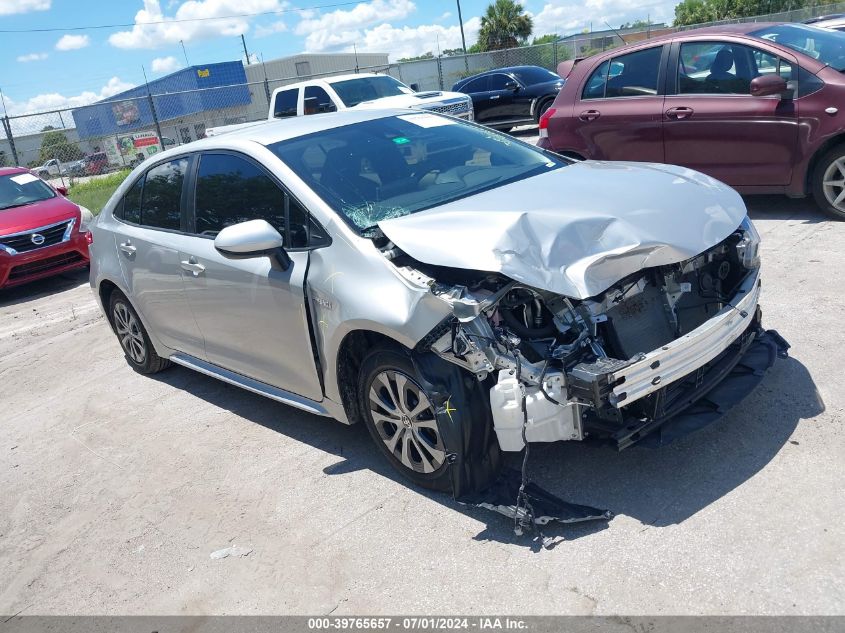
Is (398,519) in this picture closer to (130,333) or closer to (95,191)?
(130,333)

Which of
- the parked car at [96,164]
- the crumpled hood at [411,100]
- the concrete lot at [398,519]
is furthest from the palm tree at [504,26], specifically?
the concrete lot at [398,519]

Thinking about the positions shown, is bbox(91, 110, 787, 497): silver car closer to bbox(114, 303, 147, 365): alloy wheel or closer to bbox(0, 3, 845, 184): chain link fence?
bbox(114, 303, 147, 365): alloy wheel

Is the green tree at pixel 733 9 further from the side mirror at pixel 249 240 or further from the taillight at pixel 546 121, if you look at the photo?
the side mirror at pixel 249 240

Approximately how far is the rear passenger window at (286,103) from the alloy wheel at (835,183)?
437 inches

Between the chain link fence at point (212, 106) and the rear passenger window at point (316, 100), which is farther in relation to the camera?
the chain link fence at point (212, 106)

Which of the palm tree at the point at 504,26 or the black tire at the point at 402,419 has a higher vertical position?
the palm tree at the point at 504,26

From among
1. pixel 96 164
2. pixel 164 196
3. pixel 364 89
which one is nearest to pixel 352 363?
pixel 164 196

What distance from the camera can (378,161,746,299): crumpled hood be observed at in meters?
3.12

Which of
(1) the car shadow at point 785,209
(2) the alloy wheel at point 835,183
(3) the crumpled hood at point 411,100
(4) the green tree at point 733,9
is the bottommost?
(1) the car shadow at point 785,209

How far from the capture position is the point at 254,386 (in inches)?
180

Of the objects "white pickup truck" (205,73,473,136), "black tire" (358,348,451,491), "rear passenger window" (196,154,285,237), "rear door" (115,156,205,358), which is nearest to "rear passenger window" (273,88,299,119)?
"white pickup truck" (205,73,473,136)

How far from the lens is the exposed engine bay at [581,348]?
3051 mm

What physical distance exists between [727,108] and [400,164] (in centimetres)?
418

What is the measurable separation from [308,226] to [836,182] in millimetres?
5043
